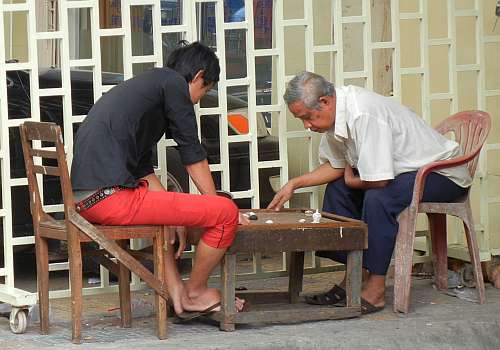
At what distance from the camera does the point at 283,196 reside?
6391 mm

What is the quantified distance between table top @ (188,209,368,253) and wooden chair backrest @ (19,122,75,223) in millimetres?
725

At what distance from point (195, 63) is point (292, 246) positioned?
990 mm

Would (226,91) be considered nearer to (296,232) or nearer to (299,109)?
(299,109)

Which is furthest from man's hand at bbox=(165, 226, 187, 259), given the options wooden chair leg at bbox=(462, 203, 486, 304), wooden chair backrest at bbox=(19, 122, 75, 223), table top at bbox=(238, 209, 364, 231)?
wooden chair leg at bbox=(462, 203, 486, 304)

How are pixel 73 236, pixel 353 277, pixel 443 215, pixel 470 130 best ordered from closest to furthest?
pixel 73 236 < pixel 353 277 < pixel 470 130 < pixel 443 215

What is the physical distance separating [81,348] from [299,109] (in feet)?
5.37

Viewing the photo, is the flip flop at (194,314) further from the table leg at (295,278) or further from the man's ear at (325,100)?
the man's ear at (325,100)

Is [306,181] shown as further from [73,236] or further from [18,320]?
[18,320]

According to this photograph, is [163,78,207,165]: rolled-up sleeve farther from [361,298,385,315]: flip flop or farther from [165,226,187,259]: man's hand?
[361,298,385,315]: flip flop

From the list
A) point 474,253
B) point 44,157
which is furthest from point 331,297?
point 44,157

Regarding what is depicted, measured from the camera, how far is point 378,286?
20.4ft

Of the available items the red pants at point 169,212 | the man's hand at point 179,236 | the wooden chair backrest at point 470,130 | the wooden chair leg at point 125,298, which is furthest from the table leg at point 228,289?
the wooden chair backrest at point 470,130

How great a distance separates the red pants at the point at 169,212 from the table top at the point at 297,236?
14cm

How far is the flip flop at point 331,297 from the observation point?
6.32 metres
